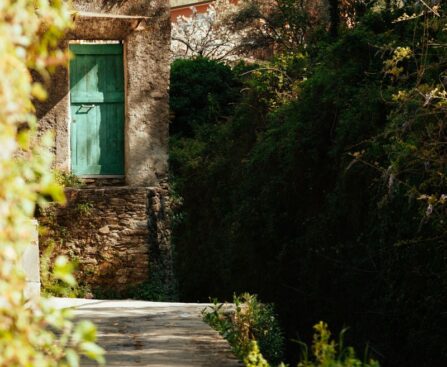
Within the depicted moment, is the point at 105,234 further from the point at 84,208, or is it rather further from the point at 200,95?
the point at 200,95

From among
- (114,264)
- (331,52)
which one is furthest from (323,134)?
(114,264)

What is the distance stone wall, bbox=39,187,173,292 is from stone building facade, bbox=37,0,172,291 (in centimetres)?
1

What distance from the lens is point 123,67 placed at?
13750 millimetres

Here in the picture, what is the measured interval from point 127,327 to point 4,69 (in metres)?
5.93

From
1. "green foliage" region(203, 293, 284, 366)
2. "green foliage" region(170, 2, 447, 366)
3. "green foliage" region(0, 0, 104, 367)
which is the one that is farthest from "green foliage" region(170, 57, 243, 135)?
"green foliage" region(0, 0, 104, 367)

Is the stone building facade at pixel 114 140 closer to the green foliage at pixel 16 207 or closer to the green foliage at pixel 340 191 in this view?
the green foliage at pixel 340 191

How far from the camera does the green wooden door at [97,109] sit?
13.5m

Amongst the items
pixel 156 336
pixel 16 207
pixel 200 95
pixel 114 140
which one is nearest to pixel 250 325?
pixel 156 336

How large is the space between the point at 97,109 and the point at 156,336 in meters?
6.23

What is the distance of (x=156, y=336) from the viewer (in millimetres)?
7988

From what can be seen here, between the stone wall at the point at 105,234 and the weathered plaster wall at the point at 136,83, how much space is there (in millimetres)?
544

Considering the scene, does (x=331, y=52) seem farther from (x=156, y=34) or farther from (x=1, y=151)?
(x=1, y=151)

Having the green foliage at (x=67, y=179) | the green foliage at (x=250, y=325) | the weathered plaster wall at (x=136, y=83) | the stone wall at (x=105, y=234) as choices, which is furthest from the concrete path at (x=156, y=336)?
the weathered plaster wall at (x=136, y=83)

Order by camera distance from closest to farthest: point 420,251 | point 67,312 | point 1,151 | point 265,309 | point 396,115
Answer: point 1,151, point 67,312, point 420,251, point 396,115, point 265,309
